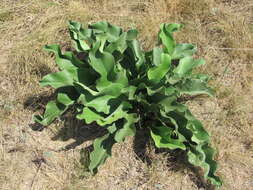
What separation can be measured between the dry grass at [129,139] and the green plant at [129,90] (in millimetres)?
203

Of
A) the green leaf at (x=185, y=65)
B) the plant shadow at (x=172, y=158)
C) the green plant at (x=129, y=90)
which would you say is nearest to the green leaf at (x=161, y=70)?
the green plant at (x=129, y=90)

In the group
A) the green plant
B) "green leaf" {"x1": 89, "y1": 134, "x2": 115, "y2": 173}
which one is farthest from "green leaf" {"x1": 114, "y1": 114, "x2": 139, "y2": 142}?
"green leaf" {"x1": 89, "y1": 134, "x2": 115, "y2": 173}

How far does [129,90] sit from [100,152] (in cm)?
47

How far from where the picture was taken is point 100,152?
8.43 ft

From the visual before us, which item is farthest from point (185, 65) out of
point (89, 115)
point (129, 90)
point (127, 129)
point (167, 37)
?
point (89, 115)

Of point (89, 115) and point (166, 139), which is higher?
point (89, 115)

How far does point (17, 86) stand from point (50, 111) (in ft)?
1.77

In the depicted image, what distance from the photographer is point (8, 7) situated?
348 cm

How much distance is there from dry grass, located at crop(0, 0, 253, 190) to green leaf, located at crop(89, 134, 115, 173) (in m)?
0.16

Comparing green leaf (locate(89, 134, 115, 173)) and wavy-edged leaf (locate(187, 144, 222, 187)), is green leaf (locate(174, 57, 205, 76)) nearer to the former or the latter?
wavy-edged leaf (locate(187, 144, 222, 187))

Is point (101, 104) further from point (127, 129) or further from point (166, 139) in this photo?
point (166, 139)

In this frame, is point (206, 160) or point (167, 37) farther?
point (167, 37)

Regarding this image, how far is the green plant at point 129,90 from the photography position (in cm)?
251

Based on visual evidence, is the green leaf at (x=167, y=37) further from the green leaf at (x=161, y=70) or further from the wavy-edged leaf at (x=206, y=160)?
the wavy-edged leaf at (x=206, y=160)
